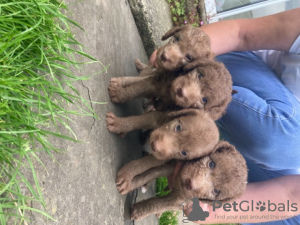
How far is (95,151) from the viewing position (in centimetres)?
225

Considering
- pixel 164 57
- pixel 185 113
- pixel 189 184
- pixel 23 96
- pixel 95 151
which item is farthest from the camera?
pixel 164 57

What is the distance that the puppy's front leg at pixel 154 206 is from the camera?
9.69ft

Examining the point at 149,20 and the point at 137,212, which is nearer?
the point at 137,212

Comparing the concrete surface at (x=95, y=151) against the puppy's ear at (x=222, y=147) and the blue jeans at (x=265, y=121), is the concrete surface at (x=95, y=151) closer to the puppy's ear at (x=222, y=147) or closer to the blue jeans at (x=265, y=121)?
the puppy's ear at (x=222, y=147)

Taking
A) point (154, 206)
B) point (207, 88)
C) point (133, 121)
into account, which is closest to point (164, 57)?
point (207, 88)

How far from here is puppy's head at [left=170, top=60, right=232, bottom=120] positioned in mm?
2801

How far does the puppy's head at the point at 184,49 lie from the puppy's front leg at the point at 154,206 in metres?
1.36

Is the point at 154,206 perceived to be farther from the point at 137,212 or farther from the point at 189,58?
the point at 189,58

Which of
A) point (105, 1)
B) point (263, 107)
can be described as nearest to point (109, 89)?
point (105, 1)

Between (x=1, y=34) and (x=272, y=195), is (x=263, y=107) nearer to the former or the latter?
(x=272, y=195)

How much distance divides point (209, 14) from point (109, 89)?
5.68 m

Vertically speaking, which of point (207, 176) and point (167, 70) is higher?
point (167, 70)

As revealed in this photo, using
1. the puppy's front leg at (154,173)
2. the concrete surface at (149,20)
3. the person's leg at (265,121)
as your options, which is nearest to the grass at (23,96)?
the puppy's front leg at (154,173)

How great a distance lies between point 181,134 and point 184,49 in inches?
41.2
